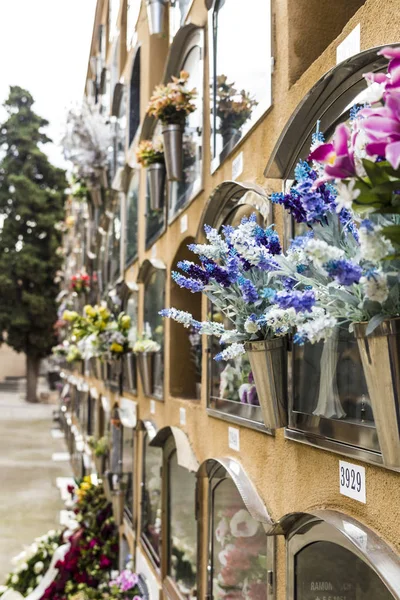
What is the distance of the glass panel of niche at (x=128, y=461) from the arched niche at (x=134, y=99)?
259 cm

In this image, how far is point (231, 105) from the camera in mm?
2891

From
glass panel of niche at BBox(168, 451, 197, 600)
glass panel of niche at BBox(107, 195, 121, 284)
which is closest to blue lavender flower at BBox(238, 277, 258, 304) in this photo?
glass panel of niche at BBox(168, 451, 197, 600)

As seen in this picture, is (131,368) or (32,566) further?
(32,566)

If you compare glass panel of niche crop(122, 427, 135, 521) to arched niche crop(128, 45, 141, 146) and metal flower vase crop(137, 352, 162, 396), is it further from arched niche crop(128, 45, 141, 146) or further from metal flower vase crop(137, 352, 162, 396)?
arched niche crop(128, 45, 141, 146)

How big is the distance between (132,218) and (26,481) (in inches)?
261

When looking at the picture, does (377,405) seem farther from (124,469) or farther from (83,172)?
(83,172)

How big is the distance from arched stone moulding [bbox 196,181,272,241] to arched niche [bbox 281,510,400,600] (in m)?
0.96

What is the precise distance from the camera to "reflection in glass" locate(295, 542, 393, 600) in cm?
157

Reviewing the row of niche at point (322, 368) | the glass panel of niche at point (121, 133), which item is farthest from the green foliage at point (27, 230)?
the row of niche at point (322, 368)

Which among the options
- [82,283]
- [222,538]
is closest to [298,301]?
[222,538]

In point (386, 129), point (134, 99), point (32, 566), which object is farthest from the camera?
point (32, 566)

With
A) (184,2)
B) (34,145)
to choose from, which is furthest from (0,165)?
(184,2)

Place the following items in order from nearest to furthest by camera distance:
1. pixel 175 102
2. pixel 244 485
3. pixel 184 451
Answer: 1. pixel 244 485
2. pixel 184 451
3. pixel 175 102

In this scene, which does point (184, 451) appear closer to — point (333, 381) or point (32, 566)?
point (333, 381)
